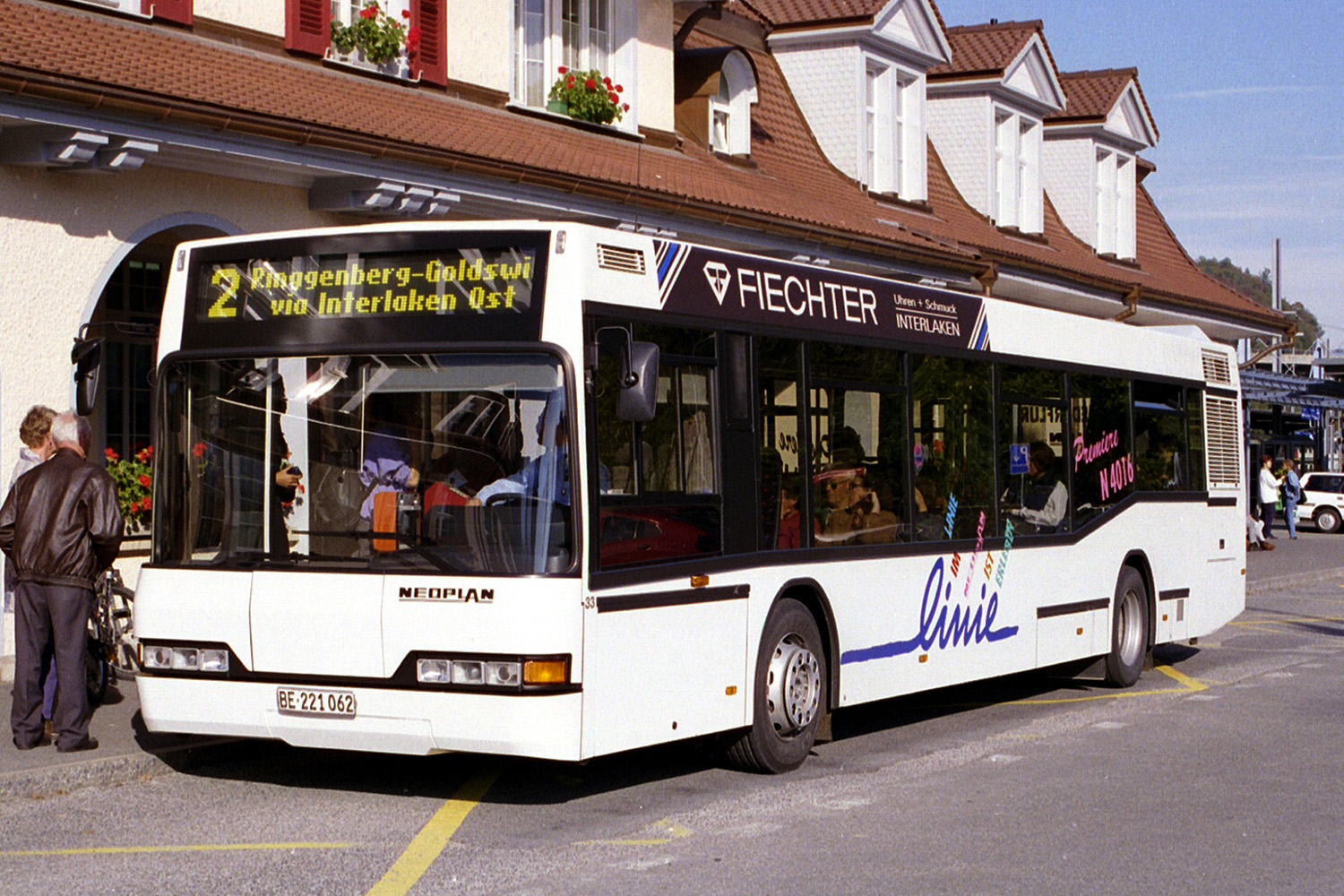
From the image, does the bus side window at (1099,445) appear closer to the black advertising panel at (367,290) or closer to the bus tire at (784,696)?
the bus tire at (784,696)

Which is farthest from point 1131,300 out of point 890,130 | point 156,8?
point 156,8

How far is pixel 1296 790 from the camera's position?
9234 mm

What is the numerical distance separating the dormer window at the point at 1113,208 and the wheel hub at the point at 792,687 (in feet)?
80.7

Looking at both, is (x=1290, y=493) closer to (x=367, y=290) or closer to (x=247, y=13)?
(x=247, y=13)

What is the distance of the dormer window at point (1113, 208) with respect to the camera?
33.5m

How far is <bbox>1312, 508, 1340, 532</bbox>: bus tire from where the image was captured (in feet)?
157

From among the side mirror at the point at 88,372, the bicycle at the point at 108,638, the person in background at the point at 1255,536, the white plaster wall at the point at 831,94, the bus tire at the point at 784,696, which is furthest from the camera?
the person in background at the point at 1255,536

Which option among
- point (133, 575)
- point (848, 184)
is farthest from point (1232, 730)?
point (848, 184)

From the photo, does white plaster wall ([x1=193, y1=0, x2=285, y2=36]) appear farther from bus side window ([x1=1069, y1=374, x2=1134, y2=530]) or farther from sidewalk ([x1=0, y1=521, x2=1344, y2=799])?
bus side window ([x1=1069, y1=374, x2=1134, y2=530])

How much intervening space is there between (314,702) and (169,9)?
7.88 metres

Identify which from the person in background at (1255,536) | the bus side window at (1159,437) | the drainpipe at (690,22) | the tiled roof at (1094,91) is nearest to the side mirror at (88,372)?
the bus side window at (1159,437)

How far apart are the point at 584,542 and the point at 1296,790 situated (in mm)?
3879

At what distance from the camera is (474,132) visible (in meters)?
16.4

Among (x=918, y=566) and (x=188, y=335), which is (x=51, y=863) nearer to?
(x=188, y=335)
